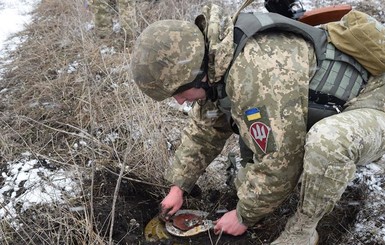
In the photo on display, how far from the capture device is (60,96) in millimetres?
3418

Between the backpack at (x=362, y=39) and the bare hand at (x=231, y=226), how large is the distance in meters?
0.92

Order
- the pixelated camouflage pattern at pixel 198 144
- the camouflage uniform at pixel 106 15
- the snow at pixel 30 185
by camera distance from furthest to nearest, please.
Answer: the camouflage uniform at pixel 106 15 < the snow at pixel 30 185 < the pixelated camouflage pattern at pixel 198 144

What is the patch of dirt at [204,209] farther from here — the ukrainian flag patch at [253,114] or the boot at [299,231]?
the ukrainian flag patch at [253,114]

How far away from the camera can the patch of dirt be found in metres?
2.07

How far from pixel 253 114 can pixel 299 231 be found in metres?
0.62

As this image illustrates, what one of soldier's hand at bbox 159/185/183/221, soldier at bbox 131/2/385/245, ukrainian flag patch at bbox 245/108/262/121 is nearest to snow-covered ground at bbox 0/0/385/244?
soldier at bbox 131/2/385/245

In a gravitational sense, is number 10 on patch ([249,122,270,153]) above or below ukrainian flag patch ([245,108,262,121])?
below

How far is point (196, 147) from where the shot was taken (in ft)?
7.16

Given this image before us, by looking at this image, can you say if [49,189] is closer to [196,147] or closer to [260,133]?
[196,147]

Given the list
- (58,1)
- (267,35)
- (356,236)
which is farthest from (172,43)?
(58,1)

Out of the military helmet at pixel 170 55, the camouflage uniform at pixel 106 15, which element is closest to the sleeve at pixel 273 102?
the military helmet at pixel 170 55

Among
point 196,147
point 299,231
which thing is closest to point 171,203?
point 196,147

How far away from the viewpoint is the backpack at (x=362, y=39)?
66.2 inches

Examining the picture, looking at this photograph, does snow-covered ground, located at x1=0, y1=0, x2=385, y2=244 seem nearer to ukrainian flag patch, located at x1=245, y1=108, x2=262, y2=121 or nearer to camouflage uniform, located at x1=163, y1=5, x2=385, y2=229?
camouflage uniform, located at x1=163, y1=5, x2=385, y2=229
